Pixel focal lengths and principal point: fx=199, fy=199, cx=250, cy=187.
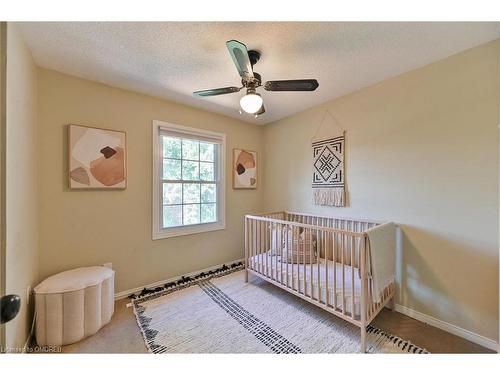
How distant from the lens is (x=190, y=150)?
274 cm

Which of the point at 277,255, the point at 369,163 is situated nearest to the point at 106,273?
the point at 277,255

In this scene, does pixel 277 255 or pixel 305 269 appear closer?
pixel 305 269

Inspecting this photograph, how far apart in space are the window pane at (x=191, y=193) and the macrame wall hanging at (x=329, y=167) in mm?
1601

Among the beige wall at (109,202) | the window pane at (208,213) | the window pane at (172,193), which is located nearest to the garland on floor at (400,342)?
the beige wall at (109,202)

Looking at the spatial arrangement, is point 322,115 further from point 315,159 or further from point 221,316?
point 221,316

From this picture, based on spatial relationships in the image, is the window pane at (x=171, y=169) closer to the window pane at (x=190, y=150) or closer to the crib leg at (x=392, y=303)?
the window pane at (x=190, y=150)

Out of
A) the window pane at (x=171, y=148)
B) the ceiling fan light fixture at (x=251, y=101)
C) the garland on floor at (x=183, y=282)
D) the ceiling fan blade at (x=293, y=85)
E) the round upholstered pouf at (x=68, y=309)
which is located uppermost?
the ceiling fan blade at (x=293, y=85)

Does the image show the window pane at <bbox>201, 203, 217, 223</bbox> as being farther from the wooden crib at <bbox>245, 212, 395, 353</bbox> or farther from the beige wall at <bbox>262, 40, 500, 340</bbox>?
the beige wall at <bbox>262, 40, 500, 340</bbox>

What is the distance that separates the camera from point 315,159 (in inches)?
105

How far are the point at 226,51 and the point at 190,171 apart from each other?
1583 millimetres

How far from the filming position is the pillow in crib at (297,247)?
2052 millimetres

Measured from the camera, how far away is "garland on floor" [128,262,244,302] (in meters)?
2.20
